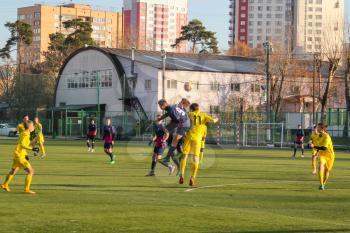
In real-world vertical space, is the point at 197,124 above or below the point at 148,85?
below

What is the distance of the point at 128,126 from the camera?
71.9 m

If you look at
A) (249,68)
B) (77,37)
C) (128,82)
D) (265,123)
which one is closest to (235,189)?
(265,123)

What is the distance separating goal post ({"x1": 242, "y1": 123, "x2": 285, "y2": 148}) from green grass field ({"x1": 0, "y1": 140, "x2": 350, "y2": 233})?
3386 cm

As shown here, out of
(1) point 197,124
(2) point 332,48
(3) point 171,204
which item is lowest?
(3) point 171,204

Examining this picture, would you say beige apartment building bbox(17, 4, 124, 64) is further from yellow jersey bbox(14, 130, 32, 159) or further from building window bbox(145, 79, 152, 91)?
yellow jersey bbox(14, 130, 32, 159)

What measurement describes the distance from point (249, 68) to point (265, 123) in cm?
2891

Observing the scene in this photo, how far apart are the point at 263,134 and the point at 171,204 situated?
1738 inches

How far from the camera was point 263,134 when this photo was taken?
58031 millimetres

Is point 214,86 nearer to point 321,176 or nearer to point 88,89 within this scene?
point 88,89

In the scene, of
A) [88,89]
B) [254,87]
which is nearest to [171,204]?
[254,87]

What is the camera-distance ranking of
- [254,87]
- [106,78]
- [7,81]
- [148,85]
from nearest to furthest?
[148,85], [254,87], [106,78], [7,81]

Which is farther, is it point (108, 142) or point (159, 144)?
point (108, 142)

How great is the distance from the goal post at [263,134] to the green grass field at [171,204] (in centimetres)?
3386

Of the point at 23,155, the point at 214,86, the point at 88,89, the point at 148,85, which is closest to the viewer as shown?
the point at 23,155
